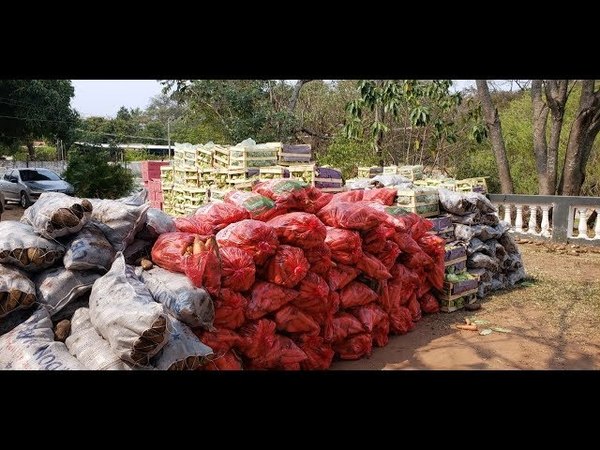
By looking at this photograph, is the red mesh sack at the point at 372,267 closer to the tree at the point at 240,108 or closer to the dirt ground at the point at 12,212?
the tree at the point at 240,108

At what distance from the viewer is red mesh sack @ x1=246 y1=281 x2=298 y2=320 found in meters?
3.81

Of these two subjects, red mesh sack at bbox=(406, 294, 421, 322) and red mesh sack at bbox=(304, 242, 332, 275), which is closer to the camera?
red mesh sack at bbox=(304, 242, 332, 275)

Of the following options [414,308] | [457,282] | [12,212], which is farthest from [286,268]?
[12,212]

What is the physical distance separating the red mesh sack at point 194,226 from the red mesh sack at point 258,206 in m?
0.42

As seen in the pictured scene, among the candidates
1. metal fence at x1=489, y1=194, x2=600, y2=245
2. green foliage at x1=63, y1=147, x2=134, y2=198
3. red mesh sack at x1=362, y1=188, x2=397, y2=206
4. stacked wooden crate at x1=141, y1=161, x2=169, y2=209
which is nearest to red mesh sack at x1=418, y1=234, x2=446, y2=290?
red mesh sack at x1=362, y1=188, x2=397, y2=206

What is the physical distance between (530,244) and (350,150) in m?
5.53

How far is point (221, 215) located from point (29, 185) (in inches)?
574

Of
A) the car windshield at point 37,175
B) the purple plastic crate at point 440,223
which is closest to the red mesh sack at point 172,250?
the purple plastic crate at point 440,223

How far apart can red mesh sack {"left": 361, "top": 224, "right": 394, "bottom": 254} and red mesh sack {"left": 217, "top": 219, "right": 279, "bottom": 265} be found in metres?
1.24

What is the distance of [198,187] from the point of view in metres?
8.79

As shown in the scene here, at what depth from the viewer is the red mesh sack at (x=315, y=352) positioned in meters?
4.19

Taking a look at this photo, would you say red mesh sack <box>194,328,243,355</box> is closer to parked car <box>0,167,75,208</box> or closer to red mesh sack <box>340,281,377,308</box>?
red mesh sack <box>340,281,377,308</box>

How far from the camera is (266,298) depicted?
388 centimetres
